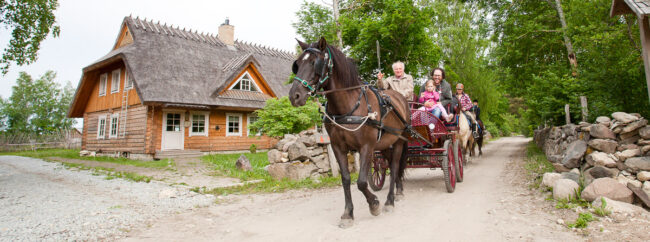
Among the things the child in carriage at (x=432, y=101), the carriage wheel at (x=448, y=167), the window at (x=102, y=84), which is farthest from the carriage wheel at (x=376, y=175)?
the window at (x=102, y=84)

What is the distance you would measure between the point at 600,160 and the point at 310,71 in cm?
430

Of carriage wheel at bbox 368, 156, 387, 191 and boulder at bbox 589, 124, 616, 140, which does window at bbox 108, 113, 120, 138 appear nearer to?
carriage wheel at bbox 368, 156, 387, 191

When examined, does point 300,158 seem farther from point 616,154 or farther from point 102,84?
point 102,84

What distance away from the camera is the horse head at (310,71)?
3.15 meters

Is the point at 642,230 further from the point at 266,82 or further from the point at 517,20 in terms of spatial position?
the point at 266,82

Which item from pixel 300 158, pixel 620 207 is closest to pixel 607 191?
pixel 620 207

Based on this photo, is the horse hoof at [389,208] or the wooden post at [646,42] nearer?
the horse hoof at [389,208]

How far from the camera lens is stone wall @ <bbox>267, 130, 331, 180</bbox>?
710 cm

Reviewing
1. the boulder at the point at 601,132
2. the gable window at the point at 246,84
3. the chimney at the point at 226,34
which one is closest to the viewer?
the boulder at the point at 601,132

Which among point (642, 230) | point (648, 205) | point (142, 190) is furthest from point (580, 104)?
point (142, 190)

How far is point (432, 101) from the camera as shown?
5949mm

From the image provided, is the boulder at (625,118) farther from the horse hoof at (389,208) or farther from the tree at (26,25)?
the tree at (26,25)

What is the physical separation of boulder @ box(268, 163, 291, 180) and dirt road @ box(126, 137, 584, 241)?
1.58 meters

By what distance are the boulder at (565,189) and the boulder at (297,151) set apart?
465 centimetres
